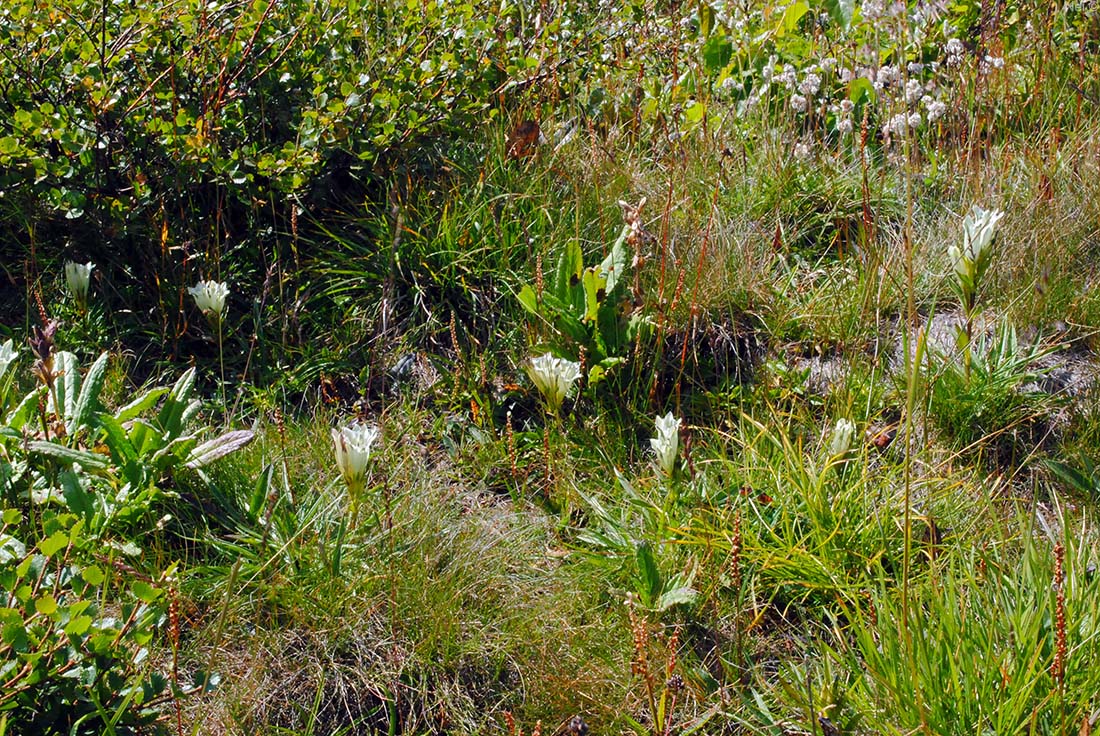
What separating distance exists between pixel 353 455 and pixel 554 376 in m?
0.71

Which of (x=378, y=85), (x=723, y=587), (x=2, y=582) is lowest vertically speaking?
(x=723, y=587)

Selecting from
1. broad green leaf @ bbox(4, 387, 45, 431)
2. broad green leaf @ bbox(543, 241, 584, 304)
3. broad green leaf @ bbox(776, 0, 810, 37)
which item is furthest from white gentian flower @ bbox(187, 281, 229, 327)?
broad green leaf @ bbox(776, 0, 810, 37)

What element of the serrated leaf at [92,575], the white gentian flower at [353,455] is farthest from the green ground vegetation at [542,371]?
the serrated leaf at [92,575]

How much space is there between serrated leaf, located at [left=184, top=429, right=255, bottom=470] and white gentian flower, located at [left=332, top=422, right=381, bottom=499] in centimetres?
44

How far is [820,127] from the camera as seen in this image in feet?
14.2

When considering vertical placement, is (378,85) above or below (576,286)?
above

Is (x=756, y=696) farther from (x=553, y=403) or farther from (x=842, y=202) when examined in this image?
(x=842, y=202)

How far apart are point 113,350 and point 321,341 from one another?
0.66 m

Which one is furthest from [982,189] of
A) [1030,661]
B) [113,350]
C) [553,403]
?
[113,350]

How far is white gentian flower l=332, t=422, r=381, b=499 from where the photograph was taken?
2.41 meters

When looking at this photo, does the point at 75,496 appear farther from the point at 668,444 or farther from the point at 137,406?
the point at 668,444

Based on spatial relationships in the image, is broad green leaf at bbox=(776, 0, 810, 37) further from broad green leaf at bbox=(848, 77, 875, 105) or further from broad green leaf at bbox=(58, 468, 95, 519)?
broad green leaf at bbox=(58, 468, 95, 519)

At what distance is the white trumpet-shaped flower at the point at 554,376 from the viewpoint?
292 centimetres

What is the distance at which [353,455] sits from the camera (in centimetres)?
242
